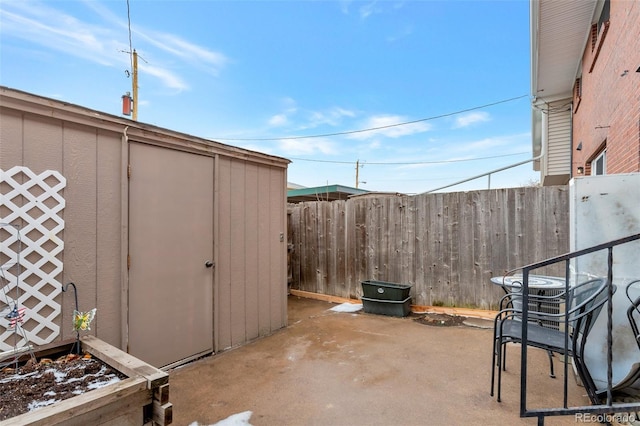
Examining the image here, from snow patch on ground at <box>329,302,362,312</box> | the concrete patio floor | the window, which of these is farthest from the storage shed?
the window

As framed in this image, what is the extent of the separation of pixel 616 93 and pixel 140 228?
5.15m

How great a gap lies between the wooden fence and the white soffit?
2827 mm

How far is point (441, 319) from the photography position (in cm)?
446

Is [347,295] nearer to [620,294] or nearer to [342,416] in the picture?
[342,416]

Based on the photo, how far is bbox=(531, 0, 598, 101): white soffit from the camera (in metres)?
4.63

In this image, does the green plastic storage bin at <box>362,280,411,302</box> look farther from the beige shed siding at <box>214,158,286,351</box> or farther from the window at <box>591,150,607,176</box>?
the window at <box>591,150,607,176</box>

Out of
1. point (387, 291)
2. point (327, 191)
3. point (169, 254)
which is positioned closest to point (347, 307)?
point (387, 291)

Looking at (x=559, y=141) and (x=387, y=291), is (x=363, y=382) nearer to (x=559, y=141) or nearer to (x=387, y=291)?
(x=387, y=291)

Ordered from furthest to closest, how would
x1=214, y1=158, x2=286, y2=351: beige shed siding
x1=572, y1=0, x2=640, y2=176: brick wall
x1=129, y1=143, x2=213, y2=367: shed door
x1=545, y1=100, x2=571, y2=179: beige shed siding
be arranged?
x1=545, y1=100, x2=571, y2=179: beige shed siding < x1=214, y1=158, x2=286, y2=351: beige shed siding < x1=572, y1=0, x2=640, y2=176: brick wall < x1=129, y1=143, x2=213, y2=367: shed door

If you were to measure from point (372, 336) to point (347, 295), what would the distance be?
1.83m

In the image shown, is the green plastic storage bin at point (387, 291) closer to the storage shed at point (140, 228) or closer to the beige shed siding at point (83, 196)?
the storage shed at point (140, 228)

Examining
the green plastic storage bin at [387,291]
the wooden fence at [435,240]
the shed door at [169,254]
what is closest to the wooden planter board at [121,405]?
the shed door at [169,254]

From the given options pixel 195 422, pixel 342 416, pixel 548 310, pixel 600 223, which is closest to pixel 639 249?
pixel 600 223

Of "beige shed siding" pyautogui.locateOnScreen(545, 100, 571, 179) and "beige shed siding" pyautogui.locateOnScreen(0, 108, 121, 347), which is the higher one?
"beige shed siding" pyautogui.locateOnScreen(545, 100, 571, 179)
